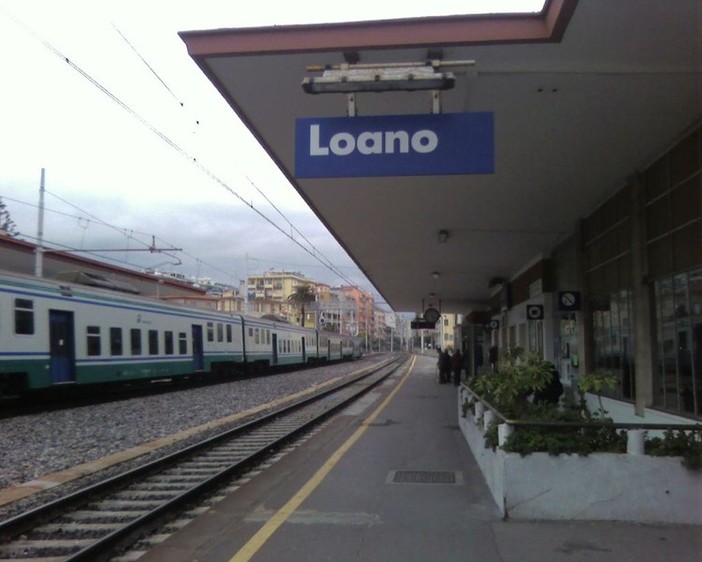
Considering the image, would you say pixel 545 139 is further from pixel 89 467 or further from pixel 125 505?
pixel 89 467

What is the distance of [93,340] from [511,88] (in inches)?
584

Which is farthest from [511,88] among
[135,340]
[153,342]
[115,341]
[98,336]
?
[153,342]

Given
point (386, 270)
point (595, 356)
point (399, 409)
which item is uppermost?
point (386, 270)

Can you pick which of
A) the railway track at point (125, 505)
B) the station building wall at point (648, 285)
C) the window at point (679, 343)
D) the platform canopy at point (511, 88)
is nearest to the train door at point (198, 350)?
the railway track at point (125, 505)

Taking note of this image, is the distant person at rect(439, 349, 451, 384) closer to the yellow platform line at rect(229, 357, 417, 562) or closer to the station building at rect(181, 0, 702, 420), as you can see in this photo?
the station building at rect(181, 0, 702, 420)

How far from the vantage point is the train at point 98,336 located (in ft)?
52.6

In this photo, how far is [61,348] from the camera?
17.8 metres

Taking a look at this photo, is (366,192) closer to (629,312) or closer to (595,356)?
(629,312)

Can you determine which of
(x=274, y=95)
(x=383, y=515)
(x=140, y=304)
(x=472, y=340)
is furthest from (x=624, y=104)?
(x=472, y=340)

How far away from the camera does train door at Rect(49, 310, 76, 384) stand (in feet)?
56.8

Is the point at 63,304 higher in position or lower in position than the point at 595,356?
higher

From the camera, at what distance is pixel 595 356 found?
47.9 feet

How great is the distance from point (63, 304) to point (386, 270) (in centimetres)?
1168

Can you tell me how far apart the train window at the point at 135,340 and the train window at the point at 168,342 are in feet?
6.13
